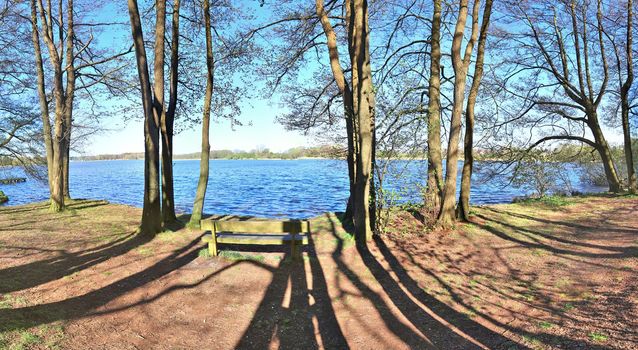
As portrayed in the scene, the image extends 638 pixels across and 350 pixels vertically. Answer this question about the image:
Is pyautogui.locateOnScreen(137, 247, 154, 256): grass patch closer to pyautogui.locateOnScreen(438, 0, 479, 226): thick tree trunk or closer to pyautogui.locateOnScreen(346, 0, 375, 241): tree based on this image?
pyautogui.locateOnScreen(346, 0, 375, 241): tree

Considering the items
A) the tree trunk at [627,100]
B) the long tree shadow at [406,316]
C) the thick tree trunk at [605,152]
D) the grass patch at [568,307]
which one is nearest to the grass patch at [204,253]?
the long tree shadow at [406,316]

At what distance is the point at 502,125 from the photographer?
17016 mm

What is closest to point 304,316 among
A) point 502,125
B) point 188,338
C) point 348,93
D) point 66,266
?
A: point 188,338

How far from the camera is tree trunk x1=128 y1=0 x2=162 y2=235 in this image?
29.2 ft

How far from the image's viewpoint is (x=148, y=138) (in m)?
9.02

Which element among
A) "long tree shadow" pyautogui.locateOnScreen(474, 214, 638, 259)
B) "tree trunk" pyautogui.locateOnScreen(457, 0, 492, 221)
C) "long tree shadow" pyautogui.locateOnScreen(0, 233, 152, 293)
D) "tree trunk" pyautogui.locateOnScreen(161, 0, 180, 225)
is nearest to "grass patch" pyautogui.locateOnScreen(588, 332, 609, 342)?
"long tree shadow" pyautogui.locateOnScreen(474, 214, 638, 259)

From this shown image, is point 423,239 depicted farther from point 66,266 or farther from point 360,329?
point 66,266

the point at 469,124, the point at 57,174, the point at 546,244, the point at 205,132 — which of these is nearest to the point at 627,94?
the point at 469,124

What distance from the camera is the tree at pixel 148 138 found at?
8.91 metres

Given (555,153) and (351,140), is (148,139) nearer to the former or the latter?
(351,140)

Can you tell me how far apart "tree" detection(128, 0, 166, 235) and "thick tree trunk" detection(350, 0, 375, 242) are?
16.4ft

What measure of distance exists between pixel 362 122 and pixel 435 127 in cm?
276

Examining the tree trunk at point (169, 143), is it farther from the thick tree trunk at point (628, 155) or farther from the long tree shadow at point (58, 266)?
the thick tree trunk at point (628, 155)

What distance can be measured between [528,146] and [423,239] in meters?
11.0
